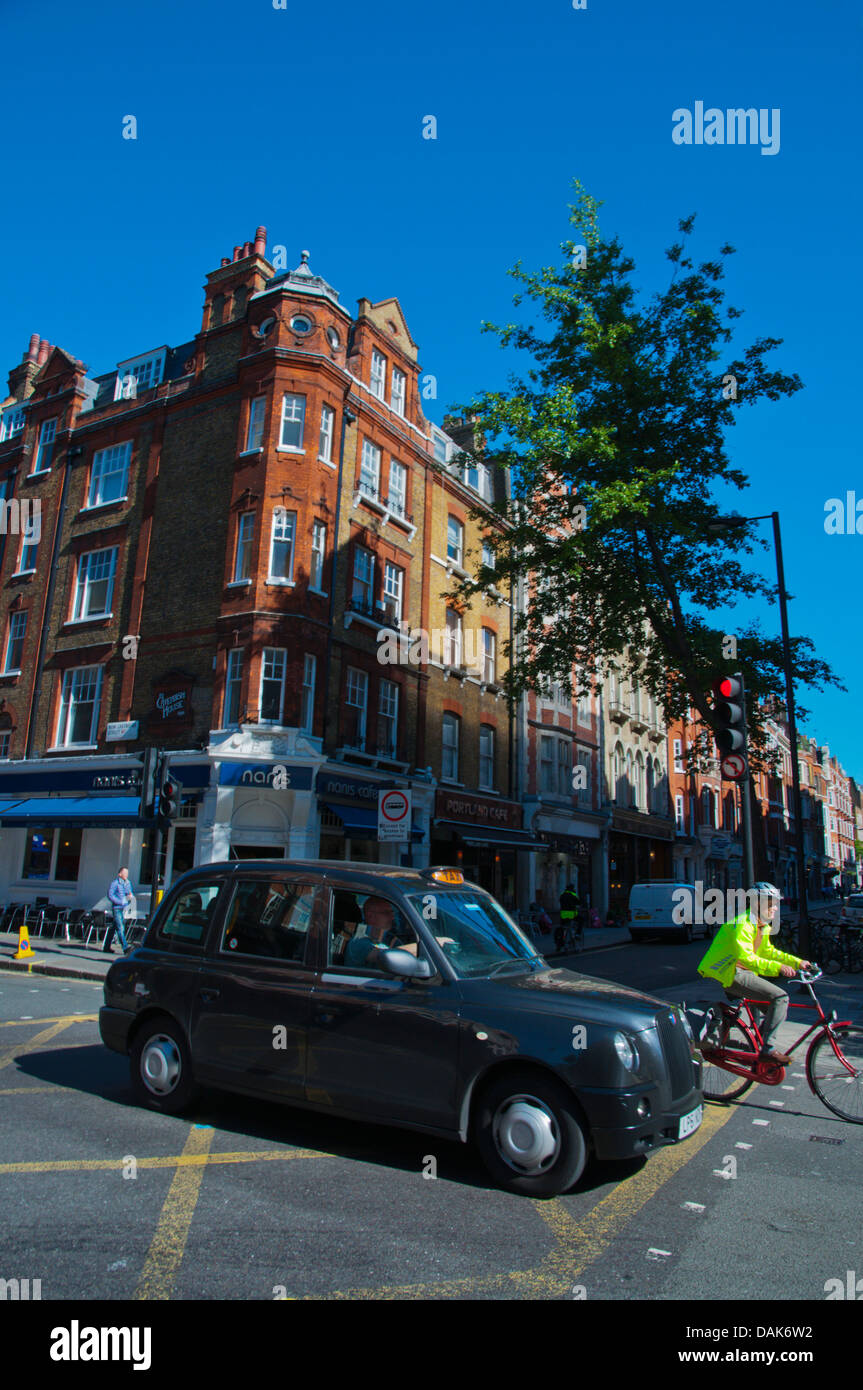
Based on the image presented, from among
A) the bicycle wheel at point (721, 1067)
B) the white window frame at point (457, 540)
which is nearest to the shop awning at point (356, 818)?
the white window frame at point (457, 540)

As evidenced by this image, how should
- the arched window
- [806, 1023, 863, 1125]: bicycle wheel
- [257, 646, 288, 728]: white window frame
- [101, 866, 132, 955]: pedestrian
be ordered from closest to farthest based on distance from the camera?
1. [806, 1023, 863, 1125]: bicycle wheel
2. [101, 866, 132, 955]: pedestrian
3. [257, 646, 288, 728]: white window frame
4. the arched window

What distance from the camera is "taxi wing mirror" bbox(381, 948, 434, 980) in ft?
16.1

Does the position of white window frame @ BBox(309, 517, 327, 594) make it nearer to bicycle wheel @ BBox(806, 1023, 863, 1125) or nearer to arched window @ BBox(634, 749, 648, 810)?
bicycle wheel @ BBox(806, 1023, 863, 1125)

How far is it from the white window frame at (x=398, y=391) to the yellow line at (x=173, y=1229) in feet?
77.2

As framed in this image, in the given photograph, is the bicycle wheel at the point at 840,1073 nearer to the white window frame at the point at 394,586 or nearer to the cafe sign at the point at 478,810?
the cafe sign at the point at 478,810

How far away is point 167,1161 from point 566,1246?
2410mm

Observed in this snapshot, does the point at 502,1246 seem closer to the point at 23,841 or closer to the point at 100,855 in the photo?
the point at 100,855

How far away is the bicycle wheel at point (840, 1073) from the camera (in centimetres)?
645

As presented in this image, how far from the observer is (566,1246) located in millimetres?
3955

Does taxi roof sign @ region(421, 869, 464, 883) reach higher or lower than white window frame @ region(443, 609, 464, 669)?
lower

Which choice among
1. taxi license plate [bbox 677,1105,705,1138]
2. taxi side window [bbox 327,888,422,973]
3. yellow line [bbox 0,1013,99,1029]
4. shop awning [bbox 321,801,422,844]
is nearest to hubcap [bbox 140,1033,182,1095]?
taxi side window [bbox 327,888,422,973]

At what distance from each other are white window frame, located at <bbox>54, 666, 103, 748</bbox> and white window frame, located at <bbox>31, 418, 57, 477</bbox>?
7725 millimetres

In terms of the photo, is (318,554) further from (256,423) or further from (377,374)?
(377,374)

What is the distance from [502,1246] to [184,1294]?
4.69ft
